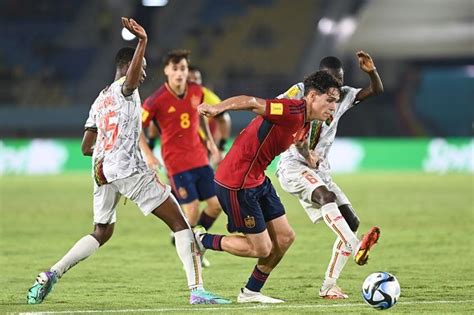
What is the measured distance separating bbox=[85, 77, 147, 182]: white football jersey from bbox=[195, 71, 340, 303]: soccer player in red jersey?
0.79 metres

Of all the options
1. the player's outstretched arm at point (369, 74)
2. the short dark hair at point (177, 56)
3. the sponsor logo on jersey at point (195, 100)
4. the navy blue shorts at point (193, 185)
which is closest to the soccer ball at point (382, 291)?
the player's outstretched arm at point (369, 74)

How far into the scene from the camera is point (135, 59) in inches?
335

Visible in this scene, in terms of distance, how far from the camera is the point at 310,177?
9.58 metres

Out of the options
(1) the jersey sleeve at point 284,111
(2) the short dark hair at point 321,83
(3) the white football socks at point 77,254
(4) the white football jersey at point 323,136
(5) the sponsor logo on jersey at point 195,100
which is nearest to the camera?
(1) the jersey sleeve at point 284,111

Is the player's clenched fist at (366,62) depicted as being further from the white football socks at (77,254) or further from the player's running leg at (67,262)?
the white football socks at (77,254)

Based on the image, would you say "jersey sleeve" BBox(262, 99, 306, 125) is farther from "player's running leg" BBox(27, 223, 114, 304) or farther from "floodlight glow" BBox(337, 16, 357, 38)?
"floodlight glow" BBox(337, 16, 357, 38)

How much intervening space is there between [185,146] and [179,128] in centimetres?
23

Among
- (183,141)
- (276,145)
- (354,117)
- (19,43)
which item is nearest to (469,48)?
(354,117)

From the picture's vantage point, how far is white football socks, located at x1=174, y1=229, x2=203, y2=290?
350 inches

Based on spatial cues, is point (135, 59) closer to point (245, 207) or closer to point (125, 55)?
point (125, 55)

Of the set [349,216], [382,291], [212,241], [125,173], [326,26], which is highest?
[326,26]

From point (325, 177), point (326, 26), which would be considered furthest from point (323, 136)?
point (326, 26)

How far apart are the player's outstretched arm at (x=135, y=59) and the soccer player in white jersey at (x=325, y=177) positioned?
→ 1473mm

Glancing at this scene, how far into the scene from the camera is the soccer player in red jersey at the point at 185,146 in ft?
40.3
